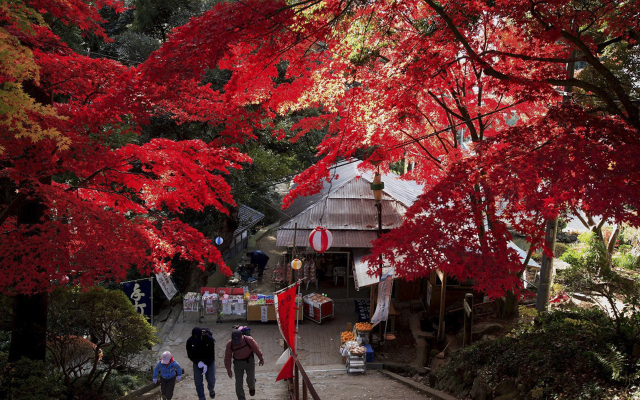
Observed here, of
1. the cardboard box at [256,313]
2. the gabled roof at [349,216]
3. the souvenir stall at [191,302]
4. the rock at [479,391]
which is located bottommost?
the rock at [479,391]

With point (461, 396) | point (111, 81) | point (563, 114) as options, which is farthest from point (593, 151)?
point (111, 81)

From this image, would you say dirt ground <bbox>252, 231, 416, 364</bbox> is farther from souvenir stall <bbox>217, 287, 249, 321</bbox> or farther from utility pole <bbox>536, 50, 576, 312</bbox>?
utility pole <bbox>536, 50, 576, 312</bbox>

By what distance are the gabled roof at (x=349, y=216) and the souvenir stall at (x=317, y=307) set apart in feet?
5.66

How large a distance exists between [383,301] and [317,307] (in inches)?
120

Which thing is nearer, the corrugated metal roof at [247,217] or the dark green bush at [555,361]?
the dark green bush at [555,361]

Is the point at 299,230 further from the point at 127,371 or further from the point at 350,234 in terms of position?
the point at 127,371

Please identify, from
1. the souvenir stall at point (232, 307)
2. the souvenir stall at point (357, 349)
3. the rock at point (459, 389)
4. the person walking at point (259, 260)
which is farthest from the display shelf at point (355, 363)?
the person walking at point (259, 260)

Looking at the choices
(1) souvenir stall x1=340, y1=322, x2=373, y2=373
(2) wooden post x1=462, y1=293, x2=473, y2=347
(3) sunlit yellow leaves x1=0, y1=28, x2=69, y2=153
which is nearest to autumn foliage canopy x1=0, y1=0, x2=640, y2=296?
(3) sunlit yellow leaves x1=0, y1=28, x2=69, y2=153

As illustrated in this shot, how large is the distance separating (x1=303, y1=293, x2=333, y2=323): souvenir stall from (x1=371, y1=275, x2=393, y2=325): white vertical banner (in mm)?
2635

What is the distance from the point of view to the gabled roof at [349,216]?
42.8 feet

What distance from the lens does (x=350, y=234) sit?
13.3 metres

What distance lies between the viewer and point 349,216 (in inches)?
538

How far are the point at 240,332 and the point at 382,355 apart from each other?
16.6 ft

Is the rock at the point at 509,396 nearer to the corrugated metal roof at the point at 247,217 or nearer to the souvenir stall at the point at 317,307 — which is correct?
the souvenir stall at the point at 317,307
